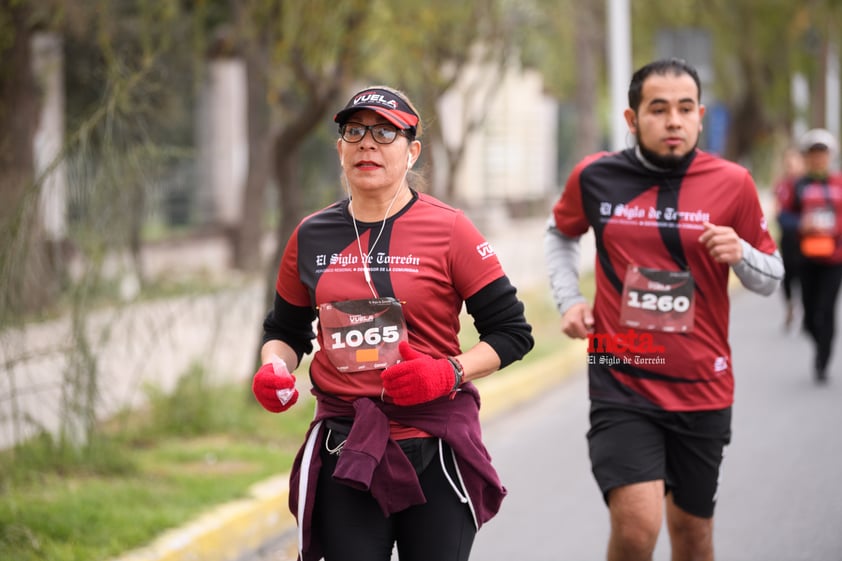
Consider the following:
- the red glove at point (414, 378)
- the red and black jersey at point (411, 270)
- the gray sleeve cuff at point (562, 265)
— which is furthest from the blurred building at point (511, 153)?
the red glove at point (414, 378)

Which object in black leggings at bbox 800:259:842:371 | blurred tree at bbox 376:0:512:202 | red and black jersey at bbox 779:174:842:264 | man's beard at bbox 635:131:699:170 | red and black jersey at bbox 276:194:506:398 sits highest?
blurred tree at bbox 376:0:512:202

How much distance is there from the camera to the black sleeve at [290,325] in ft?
12.0

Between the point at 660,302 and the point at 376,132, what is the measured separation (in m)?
1.41

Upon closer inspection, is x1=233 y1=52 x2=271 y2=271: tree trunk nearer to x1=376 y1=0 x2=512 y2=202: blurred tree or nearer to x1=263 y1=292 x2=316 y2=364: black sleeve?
x1=376 y1=0 x2=512 y2=202: blurred tree

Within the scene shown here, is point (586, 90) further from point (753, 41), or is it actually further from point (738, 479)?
point (738, 479)

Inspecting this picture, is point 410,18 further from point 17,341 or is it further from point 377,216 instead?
point 377,216

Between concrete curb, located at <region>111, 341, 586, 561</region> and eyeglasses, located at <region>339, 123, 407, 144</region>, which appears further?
concrete curb, located at <region>111, 341, 586, 561</region>

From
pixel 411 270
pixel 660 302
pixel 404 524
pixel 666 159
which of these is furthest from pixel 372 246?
pixel 666 159

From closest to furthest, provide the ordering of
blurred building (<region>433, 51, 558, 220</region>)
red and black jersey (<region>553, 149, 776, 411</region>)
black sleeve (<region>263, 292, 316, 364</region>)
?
black sleeve (<region>263, 292, 316, 364</region>) → red and black jersey (<region>553, 149, 776, 411</region>) → blurred building (<region>433, 51, 558, 220</region>)

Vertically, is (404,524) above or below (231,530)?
above

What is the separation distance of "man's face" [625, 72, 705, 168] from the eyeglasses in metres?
1.30

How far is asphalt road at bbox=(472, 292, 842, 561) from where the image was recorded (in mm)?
6074

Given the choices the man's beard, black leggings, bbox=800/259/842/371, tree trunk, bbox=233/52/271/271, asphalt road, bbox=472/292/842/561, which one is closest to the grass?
asphalt road, bbox=472/292/842/561

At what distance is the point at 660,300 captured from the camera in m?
4.30
